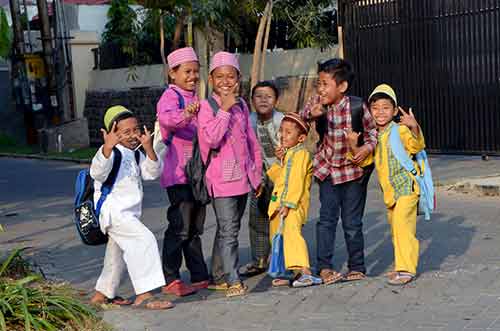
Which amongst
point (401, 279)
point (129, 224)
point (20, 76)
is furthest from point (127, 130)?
point (20, 76)

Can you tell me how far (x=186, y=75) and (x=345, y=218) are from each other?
1.56m

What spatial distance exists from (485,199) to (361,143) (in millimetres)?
4649

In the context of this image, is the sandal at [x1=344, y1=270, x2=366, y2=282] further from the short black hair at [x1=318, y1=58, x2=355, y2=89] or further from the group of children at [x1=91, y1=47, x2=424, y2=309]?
the short black hair at [x1=318, y1=58, x2=355, y2=89]

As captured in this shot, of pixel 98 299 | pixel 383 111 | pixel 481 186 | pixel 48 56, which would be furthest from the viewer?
pixel 48 56

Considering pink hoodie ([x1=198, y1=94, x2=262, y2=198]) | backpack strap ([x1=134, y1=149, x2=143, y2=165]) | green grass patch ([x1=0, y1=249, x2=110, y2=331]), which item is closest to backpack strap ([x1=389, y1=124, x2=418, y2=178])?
pink hoodie ([x1=198, y1=94, x2=262, y2=198])

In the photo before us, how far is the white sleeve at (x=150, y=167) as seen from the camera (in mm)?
6809

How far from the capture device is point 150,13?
19.9 metres

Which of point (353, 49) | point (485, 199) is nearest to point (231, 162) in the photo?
point (485, 199)

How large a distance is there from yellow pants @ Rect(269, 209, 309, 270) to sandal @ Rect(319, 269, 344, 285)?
208mm

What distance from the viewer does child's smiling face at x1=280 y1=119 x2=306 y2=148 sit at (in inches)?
290

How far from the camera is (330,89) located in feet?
23.8

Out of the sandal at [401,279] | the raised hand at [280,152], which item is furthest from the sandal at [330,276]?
the raised hand at [280,152]

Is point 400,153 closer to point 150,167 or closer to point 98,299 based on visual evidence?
point 150,167

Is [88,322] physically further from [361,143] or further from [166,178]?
[361,143]
